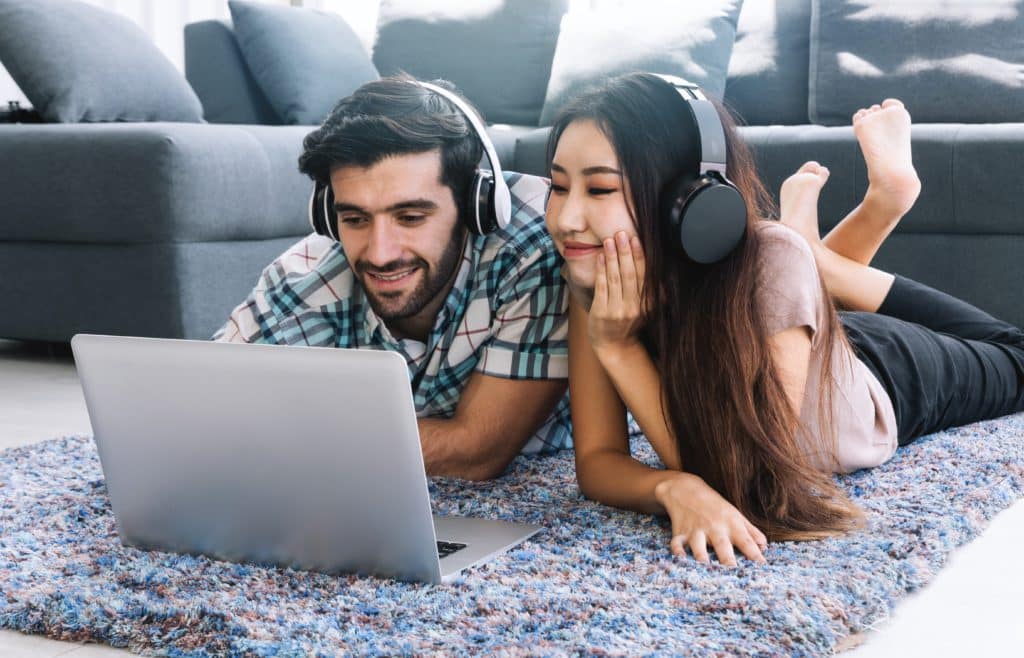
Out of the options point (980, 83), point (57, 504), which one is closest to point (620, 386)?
point (57, 504)

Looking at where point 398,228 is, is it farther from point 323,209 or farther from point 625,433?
point 625,433

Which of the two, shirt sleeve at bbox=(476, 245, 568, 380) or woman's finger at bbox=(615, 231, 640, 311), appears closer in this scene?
woman's finger at bbox=(615, 231, 640, 311)

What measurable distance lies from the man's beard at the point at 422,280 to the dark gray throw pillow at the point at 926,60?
186 cm

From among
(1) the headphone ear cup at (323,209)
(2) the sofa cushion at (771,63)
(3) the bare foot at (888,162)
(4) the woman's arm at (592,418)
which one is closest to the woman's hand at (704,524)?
(4) the woman's arm at (592,418)

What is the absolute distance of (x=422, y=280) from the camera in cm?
144

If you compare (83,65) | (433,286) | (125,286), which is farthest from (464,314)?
(83,65)

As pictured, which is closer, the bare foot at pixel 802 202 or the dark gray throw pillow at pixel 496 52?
the bare foot at pixel 802 202

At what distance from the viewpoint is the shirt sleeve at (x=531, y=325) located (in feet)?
4.74

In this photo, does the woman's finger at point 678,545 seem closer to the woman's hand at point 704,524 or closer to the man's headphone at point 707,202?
the woman's hand at point 704,524

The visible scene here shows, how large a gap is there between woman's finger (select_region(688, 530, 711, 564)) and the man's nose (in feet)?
1.60

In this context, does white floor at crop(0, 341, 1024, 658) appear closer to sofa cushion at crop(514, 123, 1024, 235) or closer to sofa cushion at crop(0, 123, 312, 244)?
sofa cushion at crop(514, 123, 1024, 235)

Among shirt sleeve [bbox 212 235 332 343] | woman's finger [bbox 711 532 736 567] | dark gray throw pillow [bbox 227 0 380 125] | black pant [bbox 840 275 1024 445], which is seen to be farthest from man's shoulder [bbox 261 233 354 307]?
dark gray throw pillow [bbox 227 0 380 125]

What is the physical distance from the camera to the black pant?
169 cm

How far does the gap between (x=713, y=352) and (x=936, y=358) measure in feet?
2.08
